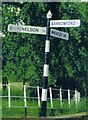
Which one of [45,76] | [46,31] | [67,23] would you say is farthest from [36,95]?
[67,23]

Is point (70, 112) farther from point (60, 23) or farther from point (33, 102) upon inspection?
point (60, 23)

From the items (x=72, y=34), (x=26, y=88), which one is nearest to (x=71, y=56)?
(x=72, y=34)

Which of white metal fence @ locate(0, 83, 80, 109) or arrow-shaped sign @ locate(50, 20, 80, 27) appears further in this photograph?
white metal fence @ locate(0, 83, 80, 109)

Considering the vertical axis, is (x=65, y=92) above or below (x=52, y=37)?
below

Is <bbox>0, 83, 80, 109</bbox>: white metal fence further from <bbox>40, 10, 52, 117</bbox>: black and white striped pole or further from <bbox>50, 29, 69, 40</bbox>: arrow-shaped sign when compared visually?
<bbox>50, 29, 69, 40</bbox>: arrow-shaped sign

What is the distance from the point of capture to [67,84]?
7.12 meters

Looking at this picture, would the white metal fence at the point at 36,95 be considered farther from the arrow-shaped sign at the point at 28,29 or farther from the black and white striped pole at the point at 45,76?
the arrow-shaped sign at the point at 28,29

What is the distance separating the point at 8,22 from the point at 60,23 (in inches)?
42.5

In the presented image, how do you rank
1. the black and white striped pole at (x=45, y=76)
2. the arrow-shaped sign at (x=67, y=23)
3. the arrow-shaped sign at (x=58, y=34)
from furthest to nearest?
the black and white striped pole at (x=45, y=76) → the arrow-shaped sign at (x=58, y=34) → the arrow-shaped sign at (x=67, y=23)

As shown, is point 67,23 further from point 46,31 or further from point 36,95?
point 36,95

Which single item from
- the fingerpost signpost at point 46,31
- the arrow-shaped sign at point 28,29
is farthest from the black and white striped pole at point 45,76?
the arrow-shaped sign at point 28,29

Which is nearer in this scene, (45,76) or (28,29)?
(28,29)

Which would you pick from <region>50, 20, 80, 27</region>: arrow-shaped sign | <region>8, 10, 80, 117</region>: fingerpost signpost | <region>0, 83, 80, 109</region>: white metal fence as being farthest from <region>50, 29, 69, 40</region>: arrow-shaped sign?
<region>0, 83, 80, 109</region>: white metal fence

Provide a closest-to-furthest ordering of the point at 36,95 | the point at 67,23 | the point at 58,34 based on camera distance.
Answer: the point at 67,23, the point at 58,34, the point at 36,95
